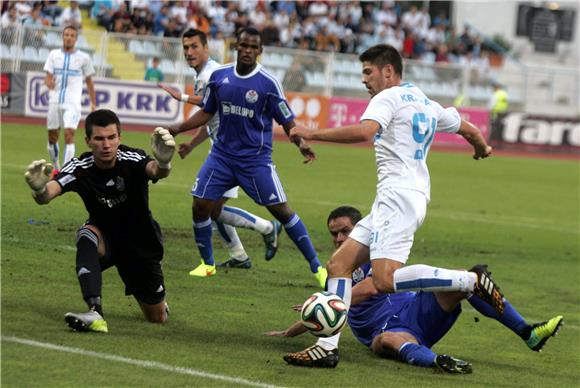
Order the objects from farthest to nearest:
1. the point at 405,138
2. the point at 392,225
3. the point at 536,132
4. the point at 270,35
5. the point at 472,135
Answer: the point at 536,132, the point at 270,35, the point at 472,135, the point at 405,138, the point at 392,225

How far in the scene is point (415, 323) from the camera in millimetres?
7605

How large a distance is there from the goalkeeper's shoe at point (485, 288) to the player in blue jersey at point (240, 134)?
3.36 m

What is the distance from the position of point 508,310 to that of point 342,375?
1340 millimetres

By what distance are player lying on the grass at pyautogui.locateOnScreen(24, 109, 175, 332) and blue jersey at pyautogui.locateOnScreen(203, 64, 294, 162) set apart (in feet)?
8.19

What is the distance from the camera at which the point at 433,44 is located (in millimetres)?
41781

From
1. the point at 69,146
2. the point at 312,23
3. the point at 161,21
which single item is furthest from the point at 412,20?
the point at 69,146

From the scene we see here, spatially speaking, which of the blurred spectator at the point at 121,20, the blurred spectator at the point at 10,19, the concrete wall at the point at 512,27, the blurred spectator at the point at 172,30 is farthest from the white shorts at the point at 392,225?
the concrete wall at the point at 512,27

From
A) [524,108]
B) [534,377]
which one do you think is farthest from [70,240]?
[524,108]

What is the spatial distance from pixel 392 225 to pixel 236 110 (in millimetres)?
3418

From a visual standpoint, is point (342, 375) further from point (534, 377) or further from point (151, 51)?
point (151, 51)

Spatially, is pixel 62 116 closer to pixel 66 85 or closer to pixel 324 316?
pixel 66 85

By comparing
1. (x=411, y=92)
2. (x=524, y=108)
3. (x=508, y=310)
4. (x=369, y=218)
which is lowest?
(x=524, y=108)

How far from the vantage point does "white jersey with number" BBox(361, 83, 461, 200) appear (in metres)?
7.35

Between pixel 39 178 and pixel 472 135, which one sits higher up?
pixel 472 135
